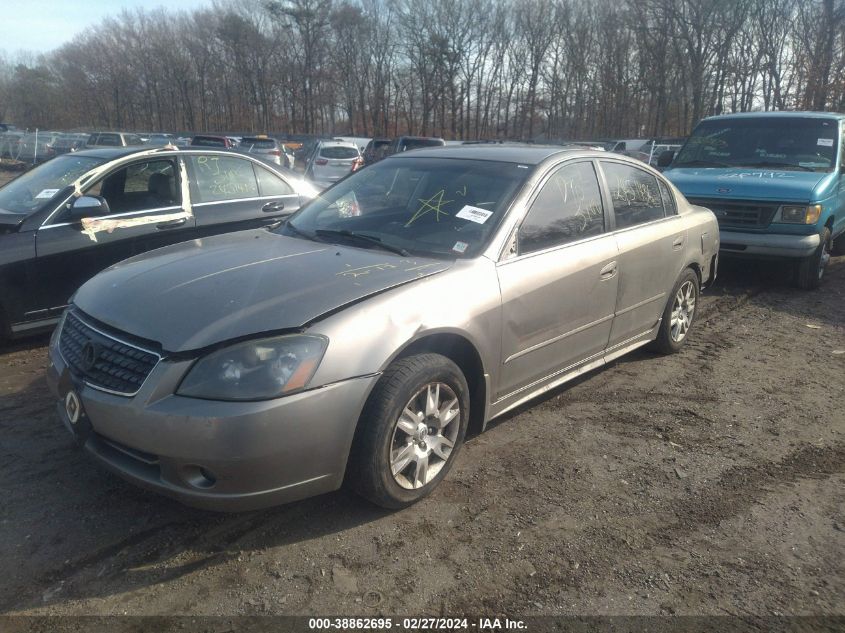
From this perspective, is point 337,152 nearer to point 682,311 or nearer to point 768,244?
point 768,244

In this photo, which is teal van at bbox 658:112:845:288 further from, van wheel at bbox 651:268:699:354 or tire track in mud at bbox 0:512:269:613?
tire track in mud at bbox 0:512:269:613

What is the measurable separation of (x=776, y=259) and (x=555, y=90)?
164 feet

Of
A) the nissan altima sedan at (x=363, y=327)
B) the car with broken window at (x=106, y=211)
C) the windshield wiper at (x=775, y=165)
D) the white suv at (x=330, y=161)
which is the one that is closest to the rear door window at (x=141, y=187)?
the car with broken window at (x=106, y=211)

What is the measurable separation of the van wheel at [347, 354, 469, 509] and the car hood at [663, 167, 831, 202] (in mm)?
5773

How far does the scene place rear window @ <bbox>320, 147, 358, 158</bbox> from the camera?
2170cm

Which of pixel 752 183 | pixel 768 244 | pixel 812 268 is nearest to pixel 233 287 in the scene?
pixel 768 244

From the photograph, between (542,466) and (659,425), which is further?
(659,425)

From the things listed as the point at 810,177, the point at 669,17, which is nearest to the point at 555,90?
the point at 669,17

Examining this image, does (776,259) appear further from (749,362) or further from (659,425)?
(659,425)

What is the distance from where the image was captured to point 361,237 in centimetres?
386

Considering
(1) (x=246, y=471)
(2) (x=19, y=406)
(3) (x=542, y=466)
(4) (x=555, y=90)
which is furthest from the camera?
(4) (x=555, y=90)

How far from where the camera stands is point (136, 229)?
5.54m

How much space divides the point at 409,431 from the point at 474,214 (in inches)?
53.9

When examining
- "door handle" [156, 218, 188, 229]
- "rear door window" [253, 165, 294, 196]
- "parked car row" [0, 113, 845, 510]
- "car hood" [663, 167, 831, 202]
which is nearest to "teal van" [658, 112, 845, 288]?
"car hood" [663, 167, 831, 202]
